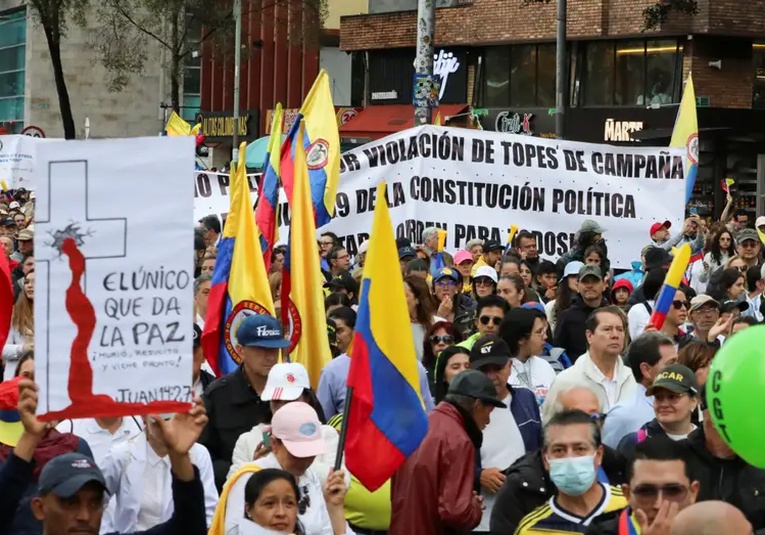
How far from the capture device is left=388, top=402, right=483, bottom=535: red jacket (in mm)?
7164

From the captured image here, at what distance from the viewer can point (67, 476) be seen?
5434 millimetres

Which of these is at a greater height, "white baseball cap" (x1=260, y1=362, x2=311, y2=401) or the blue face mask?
"white baseball cap" (x1=260, y1=362, x2=311, y2=401)

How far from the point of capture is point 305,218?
32.4 ft

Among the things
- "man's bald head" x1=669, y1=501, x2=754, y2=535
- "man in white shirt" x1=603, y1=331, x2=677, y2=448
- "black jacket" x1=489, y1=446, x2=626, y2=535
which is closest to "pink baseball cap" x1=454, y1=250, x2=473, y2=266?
"man in white shirt" x1=603, y1=331, x2=677, y2=448

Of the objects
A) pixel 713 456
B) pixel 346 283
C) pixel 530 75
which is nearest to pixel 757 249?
pixel 346 283

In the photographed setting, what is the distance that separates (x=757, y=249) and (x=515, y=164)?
2.68m

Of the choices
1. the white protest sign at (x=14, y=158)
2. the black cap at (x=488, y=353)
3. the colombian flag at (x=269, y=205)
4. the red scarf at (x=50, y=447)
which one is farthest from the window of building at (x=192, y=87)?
the red scarf at (x=50, y=447)

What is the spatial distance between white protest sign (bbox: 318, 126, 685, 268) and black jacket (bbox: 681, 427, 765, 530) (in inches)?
360

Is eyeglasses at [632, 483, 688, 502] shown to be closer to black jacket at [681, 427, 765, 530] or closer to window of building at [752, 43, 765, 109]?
black jacket at [681, 427, 765, 530]

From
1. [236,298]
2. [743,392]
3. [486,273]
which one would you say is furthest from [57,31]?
[743,392]

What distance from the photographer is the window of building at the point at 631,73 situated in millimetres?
37438

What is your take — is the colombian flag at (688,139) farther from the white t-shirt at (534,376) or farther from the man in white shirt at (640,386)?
the man in white shirt at (640,386)

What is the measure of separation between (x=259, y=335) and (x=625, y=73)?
3198 cm

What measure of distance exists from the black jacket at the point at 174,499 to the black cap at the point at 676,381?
2.41m
